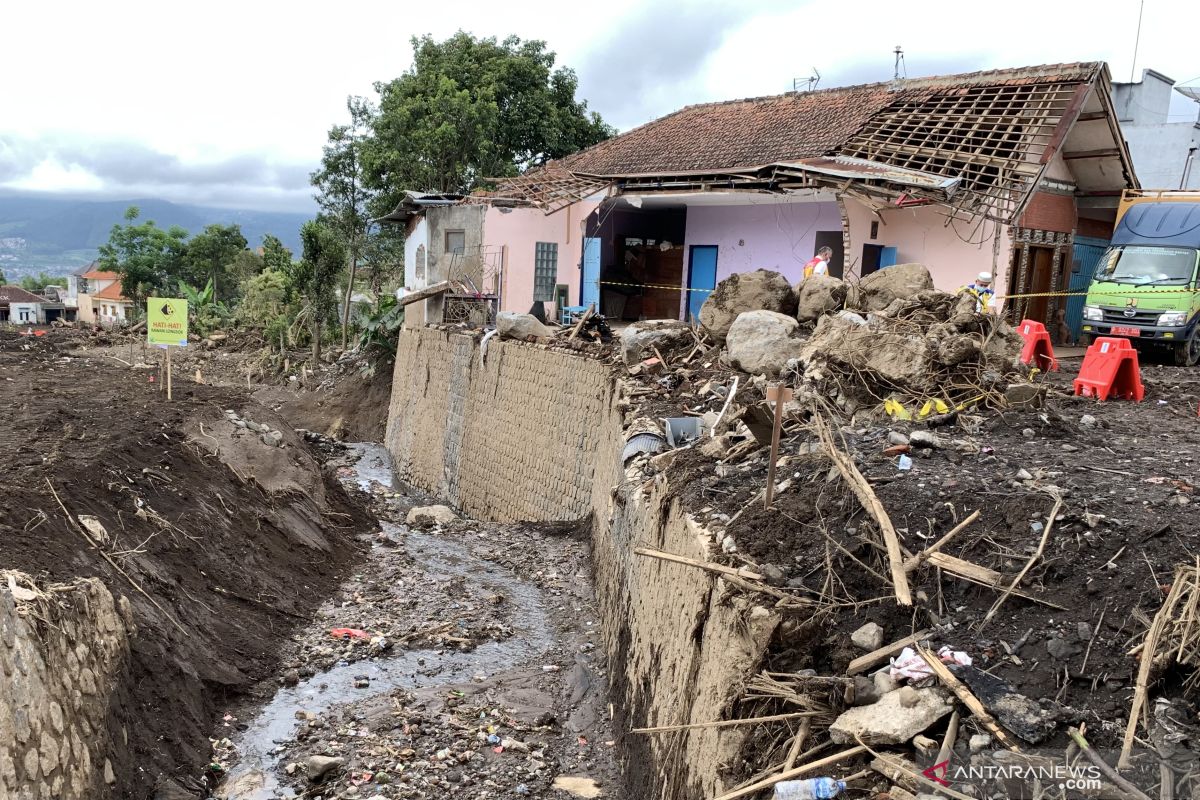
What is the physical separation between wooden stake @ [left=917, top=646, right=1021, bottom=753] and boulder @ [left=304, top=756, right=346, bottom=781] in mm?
4515

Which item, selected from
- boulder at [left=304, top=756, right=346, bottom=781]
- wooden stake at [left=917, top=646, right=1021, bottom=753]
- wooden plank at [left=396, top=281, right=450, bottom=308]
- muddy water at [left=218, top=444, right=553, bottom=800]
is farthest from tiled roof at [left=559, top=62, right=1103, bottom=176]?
wooden stake at [left=917, top=646, right=1021, bottom=753]

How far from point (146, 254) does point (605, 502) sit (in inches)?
1661

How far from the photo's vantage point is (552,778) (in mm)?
6285

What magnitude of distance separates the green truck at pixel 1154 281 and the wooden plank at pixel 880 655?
465 inches

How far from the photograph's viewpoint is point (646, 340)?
11.6m

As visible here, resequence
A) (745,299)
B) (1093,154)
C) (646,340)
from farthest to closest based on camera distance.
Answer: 1. (1093,154)
2. (646,340)
3. (745,299)

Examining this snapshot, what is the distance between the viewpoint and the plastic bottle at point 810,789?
3.27 metres

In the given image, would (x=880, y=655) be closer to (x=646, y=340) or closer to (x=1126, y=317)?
(x=646, y=340)

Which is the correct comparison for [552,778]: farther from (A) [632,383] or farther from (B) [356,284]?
(B) [356,284]

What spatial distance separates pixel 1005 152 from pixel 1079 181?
3429 mm

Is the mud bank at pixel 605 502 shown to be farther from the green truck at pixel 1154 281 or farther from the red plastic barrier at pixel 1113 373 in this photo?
the green truck at pixel 1154 281

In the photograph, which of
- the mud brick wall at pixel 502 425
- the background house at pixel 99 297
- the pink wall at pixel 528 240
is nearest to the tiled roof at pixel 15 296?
the background house at pixel 99 297

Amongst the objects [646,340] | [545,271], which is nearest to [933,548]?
[646,340]

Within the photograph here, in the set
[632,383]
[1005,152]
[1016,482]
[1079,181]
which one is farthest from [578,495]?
[1079,181]
